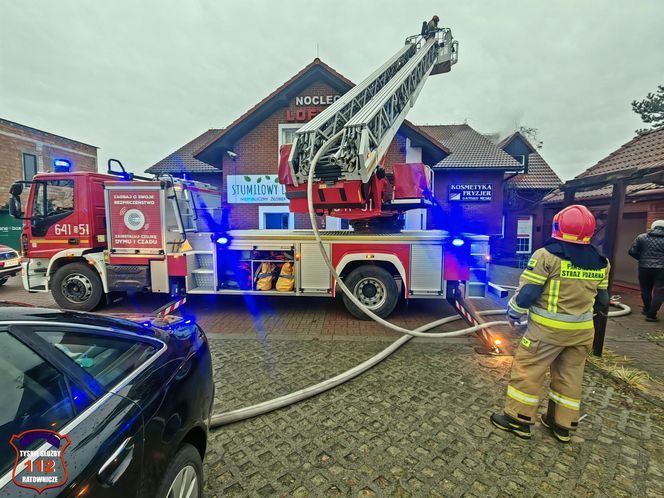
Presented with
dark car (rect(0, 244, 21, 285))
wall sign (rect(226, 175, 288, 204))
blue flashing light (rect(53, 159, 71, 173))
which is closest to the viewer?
blue flashing light (rect(53, 159, 71, 173))

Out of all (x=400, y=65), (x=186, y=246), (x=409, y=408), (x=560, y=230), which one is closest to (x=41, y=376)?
(x=409, y=408)

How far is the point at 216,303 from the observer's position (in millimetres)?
6984

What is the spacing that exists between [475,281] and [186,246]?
5191 millimetres

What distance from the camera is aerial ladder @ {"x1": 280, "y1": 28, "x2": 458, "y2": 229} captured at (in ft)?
15.2

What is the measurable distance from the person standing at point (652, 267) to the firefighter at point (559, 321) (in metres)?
4.61

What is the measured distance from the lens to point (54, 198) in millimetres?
6059

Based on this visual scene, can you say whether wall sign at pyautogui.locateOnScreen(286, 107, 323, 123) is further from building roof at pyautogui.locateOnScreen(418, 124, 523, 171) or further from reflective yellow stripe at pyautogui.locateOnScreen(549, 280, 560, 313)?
reflective yellow stripe at pyautogui.locateOnScreen(549, 280, 560, 313)

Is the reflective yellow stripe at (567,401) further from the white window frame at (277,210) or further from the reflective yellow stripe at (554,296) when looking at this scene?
the white window frame at (277,210)

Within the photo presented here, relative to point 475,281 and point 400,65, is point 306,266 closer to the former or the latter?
point 475,281

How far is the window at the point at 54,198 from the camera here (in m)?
6.05

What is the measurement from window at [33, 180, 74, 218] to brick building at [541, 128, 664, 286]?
1108 cm

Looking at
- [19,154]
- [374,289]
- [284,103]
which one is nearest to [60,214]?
[374,289]

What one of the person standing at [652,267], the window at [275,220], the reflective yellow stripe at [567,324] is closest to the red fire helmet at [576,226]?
the reflective yellow stripe at [567,324]

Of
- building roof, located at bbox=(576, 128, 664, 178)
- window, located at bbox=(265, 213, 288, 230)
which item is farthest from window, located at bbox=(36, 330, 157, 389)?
window, located at bbox=(265, 213, 288, 230)
